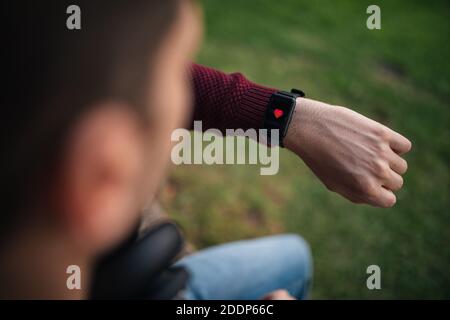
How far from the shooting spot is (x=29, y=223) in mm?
616

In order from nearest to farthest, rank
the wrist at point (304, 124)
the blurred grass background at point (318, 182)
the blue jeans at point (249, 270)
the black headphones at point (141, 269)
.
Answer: the black headphones at point (141, 269) < the wrist at point (304, 124) < the blue jeans at point (249, 270) < the blurred grass background at point (318, 182)

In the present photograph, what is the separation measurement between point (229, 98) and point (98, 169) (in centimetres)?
91

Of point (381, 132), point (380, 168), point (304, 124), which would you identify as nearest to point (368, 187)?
point (380, 168)

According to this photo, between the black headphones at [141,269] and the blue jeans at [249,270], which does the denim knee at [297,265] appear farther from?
the black headphones at [141,269]

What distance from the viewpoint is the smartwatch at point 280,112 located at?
4.45 ft

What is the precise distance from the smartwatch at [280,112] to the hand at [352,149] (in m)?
0.03

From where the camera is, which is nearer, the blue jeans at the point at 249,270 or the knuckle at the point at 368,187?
the knuckle at the point at 368,187

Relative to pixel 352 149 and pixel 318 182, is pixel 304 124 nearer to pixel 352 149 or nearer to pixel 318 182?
pixel 352 149

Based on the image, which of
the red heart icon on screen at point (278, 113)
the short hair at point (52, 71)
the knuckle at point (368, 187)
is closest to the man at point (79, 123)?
the short hair at point (52, 71)

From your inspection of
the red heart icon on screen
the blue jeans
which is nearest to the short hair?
the red heart icon on screen

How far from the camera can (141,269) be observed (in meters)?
1.28

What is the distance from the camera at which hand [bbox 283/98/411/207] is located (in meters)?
1.28

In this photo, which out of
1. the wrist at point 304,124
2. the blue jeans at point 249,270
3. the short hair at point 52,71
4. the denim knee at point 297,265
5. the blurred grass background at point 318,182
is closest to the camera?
the short hair at point 52,71
